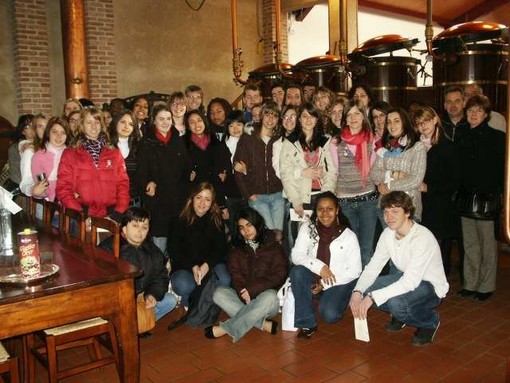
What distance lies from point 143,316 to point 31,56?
6.31 metres

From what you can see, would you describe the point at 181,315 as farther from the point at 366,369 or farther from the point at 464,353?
the point at 464,353

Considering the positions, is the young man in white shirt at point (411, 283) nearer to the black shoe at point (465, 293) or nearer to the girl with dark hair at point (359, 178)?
the girl with dark hair at point (359, 178)

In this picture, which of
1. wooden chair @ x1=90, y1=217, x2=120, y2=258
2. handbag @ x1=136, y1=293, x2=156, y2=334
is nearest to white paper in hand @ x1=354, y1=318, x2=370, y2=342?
Result: handbag @ x1=136, y1=293, x2=156, y2=334

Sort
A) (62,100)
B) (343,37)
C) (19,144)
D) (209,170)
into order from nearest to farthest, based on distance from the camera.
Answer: (209,170), (19,144), (343,37), (62,100)

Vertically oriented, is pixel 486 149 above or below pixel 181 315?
above

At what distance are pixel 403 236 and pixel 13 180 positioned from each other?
4.11 meters

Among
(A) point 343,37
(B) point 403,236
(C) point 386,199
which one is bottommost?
(B) point 403,236

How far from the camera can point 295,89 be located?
5727 mm

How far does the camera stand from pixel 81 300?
8.08ft

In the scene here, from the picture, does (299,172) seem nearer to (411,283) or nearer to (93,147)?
(411,283)

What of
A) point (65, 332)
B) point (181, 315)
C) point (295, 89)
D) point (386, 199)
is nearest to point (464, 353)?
point (386, 199)

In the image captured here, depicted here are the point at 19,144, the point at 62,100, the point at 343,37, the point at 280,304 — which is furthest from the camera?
the point at 62,100

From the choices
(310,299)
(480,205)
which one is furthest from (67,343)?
(480,205)

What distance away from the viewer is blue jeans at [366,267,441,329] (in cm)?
352
